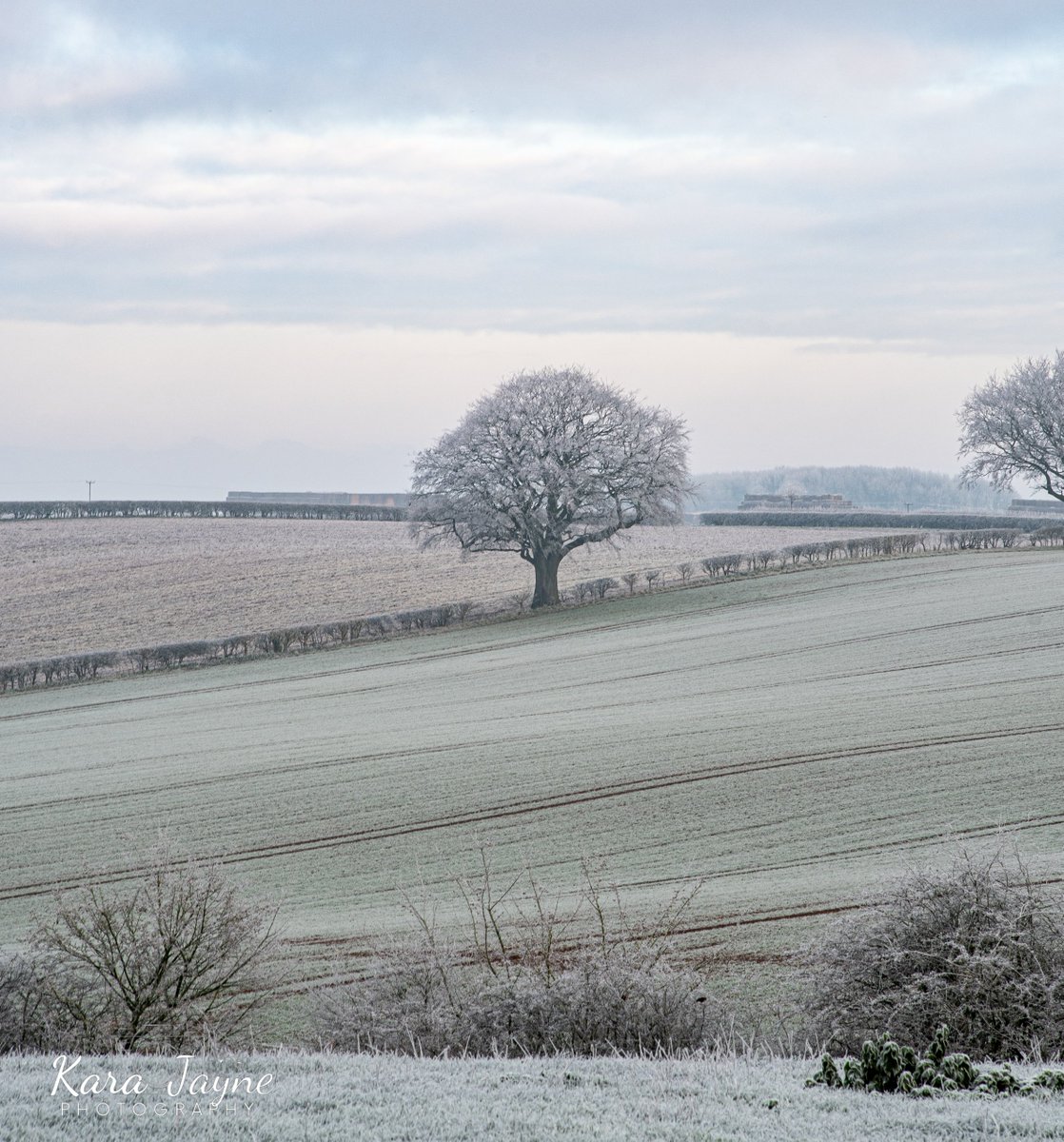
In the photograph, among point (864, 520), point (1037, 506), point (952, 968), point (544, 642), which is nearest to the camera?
point (952, 968)

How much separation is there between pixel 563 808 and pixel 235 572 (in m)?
47.7

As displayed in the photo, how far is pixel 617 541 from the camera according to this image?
3009 inches

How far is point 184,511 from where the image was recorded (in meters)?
90.2

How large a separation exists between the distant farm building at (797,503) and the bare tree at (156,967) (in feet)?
291

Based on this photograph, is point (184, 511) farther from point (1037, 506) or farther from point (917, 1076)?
point (917, 1076)

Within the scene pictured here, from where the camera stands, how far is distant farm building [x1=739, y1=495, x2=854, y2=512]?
98.5m

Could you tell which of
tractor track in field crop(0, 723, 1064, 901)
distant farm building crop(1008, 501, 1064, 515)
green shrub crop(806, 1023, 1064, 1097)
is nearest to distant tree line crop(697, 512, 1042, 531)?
distant farm building crop(1008, 501, 1064, 515)

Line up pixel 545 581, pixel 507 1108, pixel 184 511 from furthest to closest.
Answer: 1. pixel 184 511
2. pixel 545 581
3. pixel 507 1108

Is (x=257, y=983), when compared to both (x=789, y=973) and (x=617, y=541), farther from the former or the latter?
(x=617, y=541)

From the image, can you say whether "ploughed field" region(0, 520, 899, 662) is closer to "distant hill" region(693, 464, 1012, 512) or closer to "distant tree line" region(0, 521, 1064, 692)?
"distant tree line" region(0, 521, 1064, 692)

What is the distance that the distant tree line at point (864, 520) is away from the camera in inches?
3022

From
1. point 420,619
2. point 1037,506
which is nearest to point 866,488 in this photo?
point 1037,506

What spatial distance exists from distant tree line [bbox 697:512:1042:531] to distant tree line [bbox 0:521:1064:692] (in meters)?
15.6

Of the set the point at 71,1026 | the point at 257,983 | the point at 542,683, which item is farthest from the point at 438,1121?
the point at 542,683
